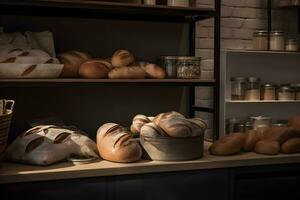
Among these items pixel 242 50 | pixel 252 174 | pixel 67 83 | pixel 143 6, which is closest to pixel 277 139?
pixel 252 174

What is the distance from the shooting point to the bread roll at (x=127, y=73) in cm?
192

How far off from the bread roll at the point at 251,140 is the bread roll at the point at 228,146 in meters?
0.04

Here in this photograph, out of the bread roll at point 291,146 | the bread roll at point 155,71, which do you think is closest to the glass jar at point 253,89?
the bread roll at point 291,146

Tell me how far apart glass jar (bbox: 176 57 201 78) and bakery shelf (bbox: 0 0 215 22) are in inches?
8.8

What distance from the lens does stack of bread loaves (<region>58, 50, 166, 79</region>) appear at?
1903 millimetres

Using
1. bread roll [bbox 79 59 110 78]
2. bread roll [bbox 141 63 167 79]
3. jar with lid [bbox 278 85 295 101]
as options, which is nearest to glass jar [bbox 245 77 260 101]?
jar with lid [bbox 278 85 295 101]

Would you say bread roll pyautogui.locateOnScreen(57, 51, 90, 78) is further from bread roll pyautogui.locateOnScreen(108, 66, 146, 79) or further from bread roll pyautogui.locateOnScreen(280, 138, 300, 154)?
bread roll pyautogui.locateOnScreen(280, 138, 300, 154)

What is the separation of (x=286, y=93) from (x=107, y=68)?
1198 millimetres

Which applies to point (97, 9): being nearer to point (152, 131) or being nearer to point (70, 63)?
point (70, 63)

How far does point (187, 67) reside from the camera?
2.05 m

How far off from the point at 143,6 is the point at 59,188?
2.92 feet

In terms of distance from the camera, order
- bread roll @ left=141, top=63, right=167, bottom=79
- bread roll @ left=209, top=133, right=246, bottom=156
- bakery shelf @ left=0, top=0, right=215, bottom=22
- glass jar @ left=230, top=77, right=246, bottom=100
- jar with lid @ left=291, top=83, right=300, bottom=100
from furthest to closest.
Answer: jar with lid @ left=291, top=83, right=300, bottom=100 → glass jar @ left=230, top=77, right=246, bottom=100 → bread roll @ left=141, top=63, right=167, bottom=79 → bread roll @ left=209, top=133, right=246, bottom=156 → bakery shelf @ left=0, top=0, right=215, bottom=22

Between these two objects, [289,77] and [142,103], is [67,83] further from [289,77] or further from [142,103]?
[289,77]

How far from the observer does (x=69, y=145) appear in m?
1.73
